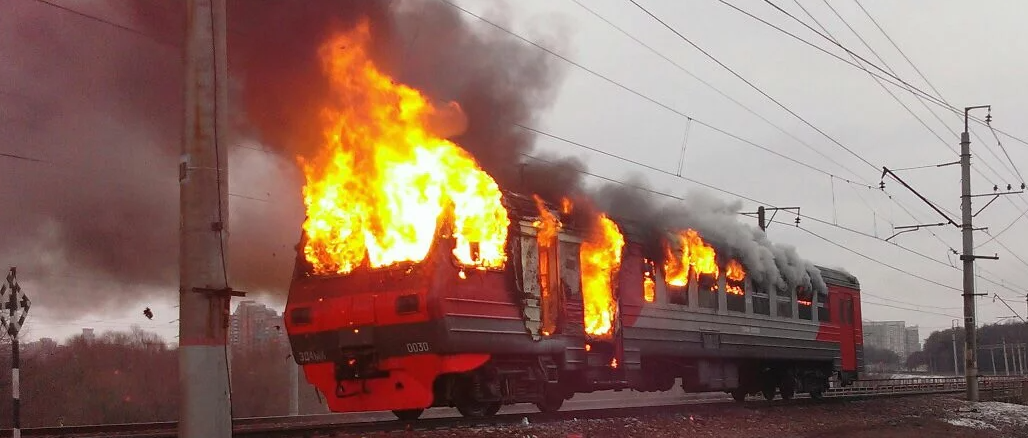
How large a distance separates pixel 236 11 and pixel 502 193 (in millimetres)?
5209

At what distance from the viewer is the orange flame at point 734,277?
70.6 ft

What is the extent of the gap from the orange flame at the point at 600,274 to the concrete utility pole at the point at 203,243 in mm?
9655

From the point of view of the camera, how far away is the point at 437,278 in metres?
13.7

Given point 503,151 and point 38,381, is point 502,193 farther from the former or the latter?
point 38,381

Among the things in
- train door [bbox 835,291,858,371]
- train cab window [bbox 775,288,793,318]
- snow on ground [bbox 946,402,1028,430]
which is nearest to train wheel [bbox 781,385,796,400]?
train cab window [bbox 775,288,793,318]

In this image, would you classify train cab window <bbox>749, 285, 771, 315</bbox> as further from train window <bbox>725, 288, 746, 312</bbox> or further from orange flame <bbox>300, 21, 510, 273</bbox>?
orange flame <bbox>300, 21, 510, 273</bbox>

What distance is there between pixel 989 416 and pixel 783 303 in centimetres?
602

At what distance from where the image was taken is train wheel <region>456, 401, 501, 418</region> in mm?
14805

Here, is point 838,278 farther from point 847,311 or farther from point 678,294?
point 678,294

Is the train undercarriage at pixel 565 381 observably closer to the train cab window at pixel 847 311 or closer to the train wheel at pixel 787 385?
the train wheel at pixel 787 385

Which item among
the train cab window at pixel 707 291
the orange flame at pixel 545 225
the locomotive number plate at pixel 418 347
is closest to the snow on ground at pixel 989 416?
the train cab window at pixel 707 291

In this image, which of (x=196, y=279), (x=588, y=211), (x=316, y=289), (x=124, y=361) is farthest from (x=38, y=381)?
(x=196, y=279)

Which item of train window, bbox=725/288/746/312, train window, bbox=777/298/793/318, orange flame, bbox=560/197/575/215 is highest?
orange flame, bbox=560/197/575/215

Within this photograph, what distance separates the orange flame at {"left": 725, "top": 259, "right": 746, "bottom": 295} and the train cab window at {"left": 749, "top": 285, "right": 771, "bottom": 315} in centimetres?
68
